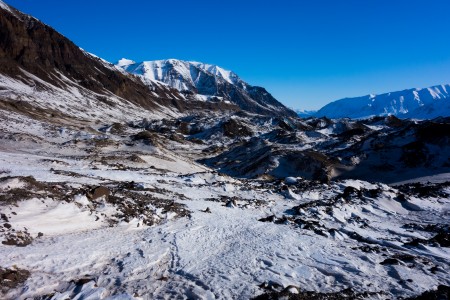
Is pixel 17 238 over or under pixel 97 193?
under

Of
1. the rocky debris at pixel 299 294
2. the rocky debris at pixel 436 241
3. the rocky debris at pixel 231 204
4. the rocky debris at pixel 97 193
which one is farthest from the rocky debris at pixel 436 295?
the rocky debris at pixel 97 193

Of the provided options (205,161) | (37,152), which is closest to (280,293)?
(37,152)

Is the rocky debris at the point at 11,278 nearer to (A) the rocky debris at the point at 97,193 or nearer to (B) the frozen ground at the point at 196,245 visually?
(B) the frozen ground at the point at 196,245

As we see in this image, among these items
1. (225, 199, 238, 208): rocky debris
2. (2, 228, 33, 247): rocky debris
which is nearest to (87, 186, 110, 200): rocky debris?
(2, 228, 33, 247): rocky debris

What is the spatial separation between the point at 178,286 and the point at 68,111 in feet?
348

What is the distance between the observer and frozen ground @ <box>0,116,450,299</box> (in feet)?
28.2

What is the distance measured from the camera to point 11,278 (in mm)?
7855

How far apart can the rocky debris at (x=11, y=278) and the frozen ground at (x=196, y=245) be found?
4 centimetres

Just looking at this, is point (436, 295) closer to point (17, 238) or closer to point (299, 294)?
point (299, 294)

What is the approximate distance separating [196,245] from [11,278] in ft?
18.6

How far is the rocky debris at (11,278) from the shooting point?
7620 millimetres

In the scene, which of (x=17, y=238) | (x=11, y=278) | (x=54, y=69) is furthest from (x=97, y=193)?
(x=54, y=69)

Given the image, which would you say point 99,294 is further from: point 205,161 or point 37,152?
point 205,161

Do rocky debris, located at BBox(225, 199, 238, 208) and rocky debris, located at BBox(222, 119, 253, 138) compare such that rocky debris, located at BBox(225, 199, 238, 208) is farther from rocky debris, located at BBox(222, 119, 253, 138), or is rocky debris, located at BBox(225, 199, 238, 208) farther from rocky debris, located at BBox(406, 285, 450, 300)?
rocky debris, located at BBox(222, 119, 253, 138)
